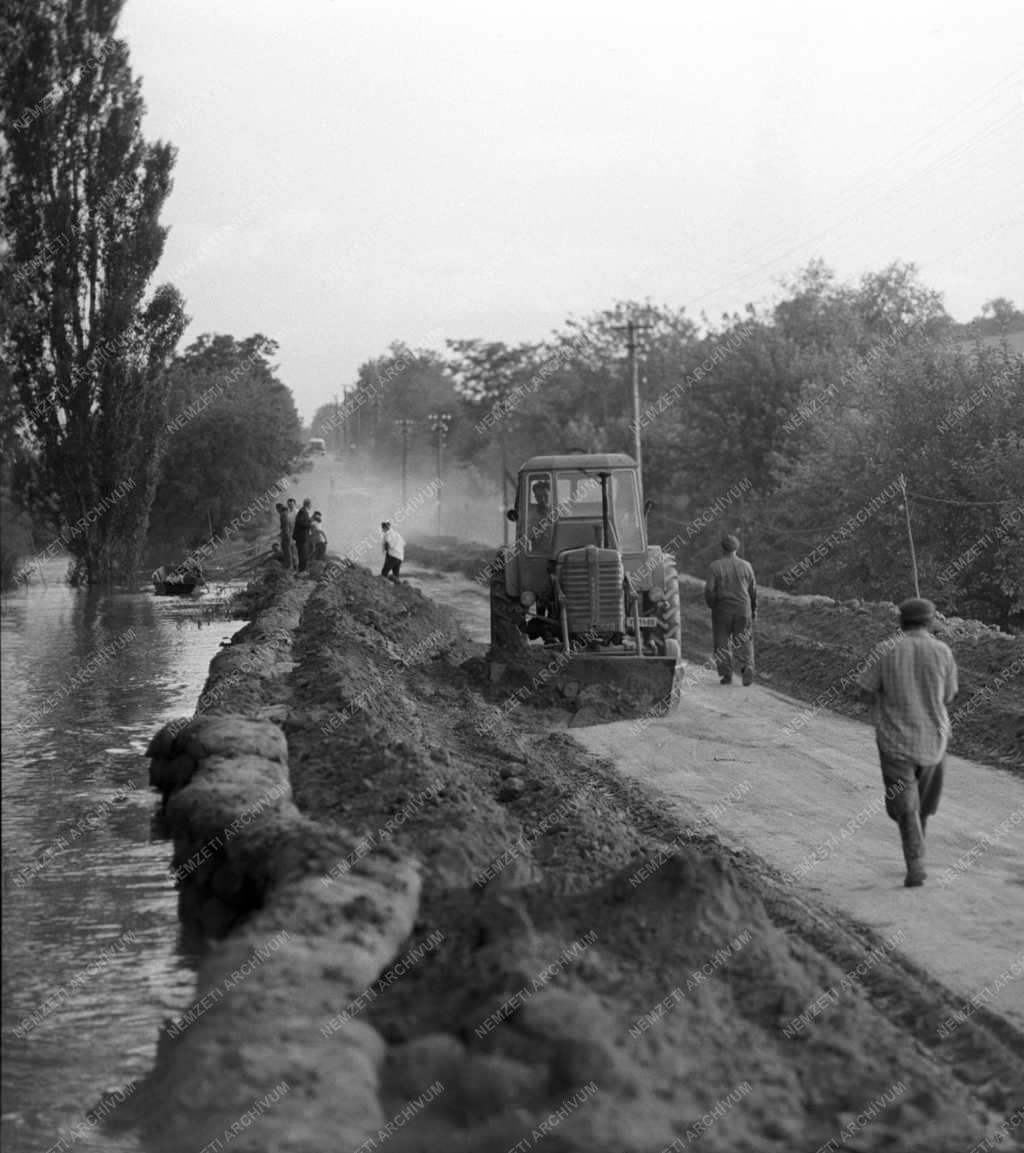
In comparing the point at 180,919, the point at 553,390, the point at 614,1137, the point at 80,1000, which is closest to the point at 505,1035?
the point at 614,1137

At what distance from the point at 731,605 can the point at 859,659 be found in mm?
2056

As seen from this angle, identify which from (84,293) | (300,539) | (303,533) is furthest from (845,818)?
(84,293)

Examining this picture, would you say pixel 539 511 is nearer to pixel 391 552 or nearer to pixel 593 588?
pixel 593 588

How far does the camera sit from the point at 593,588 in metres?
16.6

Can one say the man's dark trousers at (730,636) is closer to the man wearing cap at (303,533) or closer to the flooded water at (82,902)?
the flooded water at (82,902)

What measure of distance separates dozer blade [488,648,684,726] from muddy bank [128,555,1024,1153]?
23.3 ft

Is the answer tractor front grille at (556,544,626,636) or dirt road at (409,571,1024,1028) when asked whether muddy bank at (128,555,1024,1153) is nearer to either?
dirt road at (409,571,1024,1028)

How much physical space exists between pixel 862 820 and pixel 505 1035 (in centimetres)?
621

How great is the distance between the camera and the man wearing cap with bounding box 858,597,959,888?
900 centimetres

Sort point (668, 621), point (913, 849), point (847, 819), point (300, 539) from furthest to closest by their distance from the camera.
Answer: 1. point (300, 539)
2. point (668, 621)
3. point (847, 819)
4. point (913, 849)

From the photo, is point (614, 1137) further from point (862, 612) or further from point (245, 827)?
point (862, 612)

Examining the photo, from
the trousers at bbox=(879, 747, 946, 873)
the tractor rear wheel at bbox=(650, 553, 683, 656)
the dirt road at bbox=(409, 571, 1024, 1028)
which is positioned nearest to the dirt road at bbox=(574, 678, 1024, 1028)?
the dirt road at bbox=(409, 571, 1024, 1028)

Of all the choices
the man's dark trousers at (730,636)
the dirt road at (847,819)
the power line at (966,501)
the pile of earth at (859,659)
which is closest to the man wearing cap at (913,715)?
the dirt road at (847,819)

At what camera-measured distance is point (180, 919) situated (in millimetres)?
8094
